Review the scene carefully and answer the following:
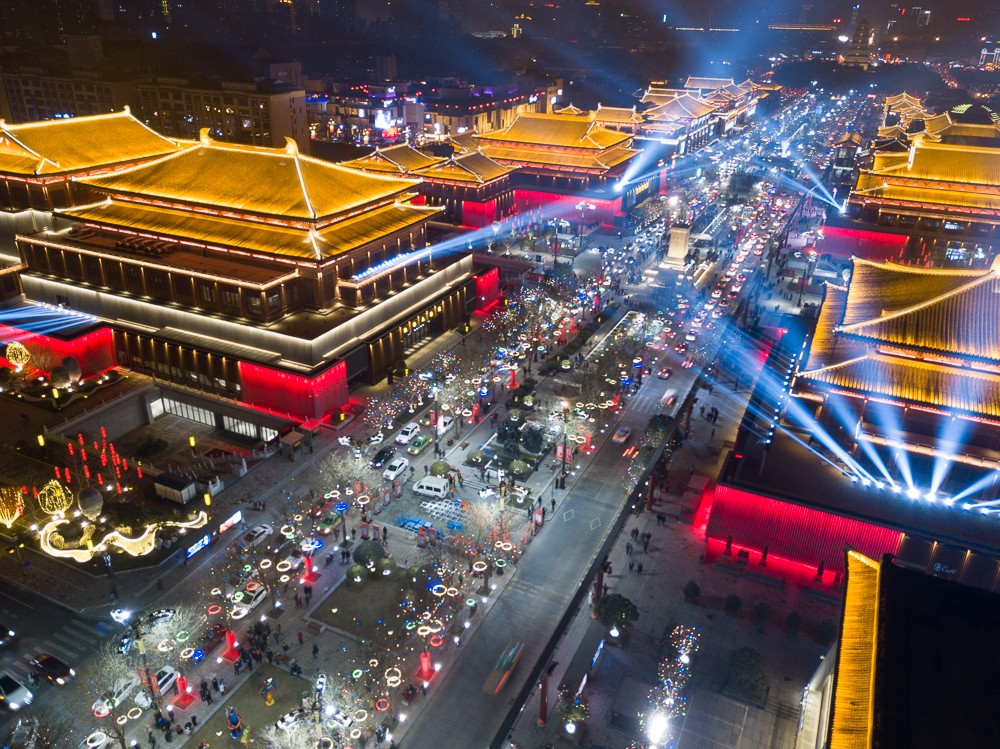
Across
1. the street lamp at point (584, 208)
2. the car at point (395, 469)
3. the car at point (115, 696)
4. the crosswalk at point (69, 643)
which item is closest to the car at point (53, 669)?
the crosswalk at point (69, 643)

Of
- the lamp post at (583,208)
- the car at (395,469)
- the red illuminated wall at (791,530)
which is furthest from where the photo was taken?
the lamp post at (583,208)

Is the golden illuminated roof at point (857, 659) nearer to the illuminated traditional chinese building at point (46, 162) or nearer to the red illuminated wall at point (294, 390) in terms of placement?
the red illuminated wall at point (294, 390)

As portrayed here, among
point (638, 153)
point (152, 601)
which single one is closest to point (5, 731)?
point (152, 601)

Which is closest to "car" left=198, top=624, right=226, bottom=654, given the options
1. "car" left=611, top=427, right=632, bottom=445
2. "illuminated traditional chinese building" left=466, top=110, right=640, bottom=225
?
"car" left=611, top=427, right=632, bottom=445

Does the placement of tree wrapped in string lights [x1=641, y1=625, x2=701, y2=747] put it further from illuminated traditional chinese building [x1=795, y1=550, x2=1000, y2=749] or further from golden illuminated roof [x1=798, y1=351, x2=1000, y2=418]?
golden illuminated roof [x1=798, y1=351, x2=1000, y2=418]

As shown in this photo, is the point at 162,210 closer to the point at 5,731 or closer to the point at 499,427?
the point at 499,427

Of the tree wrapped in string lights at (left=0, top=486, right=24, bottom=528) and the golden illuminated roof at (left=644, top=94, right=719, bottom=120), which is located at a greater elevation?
the golden illuminated roof at (left=644, top=94, right=719, bottom=120)

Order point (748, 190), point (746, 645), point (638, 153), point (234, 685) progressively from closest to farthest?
1. point (234, 685)
2. point (746, 645)
3. point (638, 153)
4. point (748, 190)
